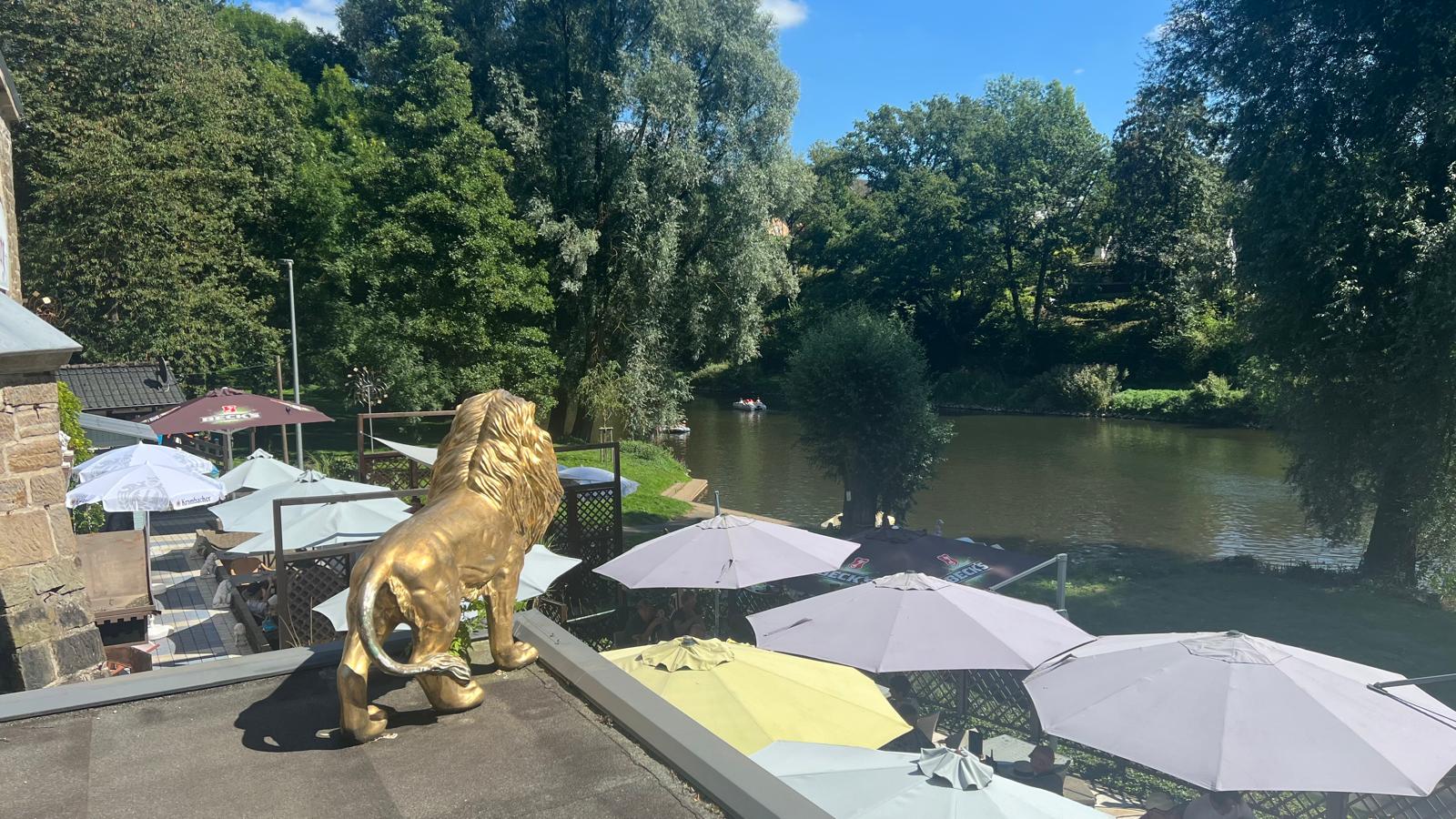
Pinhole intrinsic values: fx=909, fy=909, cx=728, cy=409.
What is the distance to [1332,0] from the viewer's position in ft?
45.7

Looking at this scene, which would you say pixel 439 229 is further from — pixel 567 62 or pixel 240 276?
pixel 240 276

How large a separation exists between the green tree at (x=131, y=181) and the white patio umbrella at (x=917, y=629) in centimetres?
2323

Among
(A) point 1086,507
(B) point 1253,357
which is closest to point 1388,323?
(B) point 1253,357

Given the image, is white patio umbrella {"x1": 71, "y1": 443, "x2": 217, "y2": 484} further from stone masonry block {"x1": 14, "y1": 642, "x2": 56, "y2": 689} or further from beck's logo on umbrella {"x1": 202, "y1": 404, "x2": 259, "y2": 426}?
stone masonry block {"x1": 14, "y1": 642, "x2": 56, "y2": 689}

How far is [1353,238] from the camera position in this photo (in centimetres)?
1376

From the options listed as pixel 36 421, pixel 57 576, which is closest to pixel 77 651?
pixel 57 576

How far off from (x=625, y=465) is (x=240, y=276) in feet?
46.0

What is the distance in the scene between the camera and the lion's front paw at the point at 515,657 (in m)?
5.01

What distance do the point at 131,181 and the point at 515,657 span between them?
81.2 feet

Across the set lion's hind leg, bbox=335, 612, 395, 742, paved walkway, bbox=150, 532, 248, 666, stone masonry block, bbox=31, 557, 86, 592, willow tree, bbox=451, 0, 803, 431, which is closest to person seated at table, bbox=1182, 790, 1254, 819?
lion's hind leg, bbox=335, 612, 395, 742

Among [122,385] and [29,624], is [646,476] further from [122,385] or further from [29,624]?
[29,624]

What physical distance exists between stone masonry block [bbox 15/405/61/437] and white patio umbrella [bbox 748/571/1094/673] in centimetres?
551

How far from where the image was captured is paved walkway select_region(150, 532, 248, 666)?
1028 cm

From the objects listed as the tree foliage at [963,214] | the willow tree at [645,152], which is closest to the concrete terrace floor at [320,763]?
the willow tree at [645,152]
